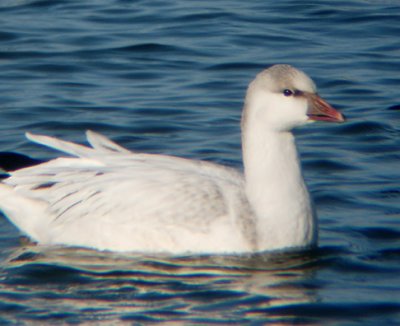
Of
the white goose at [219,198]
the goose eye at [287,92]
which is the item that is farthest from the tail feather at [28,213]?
the goose eye at [287,92]

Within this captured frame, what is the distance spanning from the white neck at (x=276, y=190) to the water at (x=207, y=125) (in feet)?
0.55

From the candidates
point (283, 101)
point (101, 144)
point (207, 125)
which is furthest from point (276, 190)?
point (207, 125)

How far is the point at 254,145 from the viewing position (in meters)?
8.12

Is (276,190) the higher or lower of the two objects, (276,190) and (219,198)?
the higher

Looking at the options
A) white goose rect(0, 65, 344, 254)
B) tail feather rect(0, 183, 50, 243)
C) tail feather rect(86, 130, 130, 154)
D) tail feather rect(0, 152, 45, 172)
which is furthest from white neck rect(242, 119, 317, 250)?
tail feather rect(0, 152, 45, 172)

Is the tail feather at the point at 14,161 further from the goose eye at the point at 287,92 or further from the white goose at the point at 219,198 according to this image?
the goose eye at the point at 287,92

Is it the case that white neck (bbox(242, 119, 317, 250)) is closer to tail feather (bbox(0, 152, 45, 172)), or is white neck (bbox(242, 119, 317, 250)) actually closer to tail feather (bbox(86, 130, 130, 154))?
tail feather (bbox(86, 130, 130, 154))

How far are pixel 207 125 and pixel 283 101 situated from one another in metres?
3.45

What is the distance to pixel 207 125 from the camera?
11.4 m

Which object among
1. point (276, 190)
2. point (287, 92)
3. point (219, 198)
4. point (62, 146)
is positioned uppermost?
point (287, 92)

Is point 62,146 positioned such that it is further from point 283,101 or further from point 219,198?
point 283,101

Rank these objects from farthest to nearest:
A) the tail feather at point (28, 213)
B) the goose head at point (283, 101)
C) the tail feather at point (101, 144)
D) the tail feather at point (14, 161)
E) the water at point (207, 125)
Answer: the tail feather at point (14, 161) → the tail feather at point (101, 144) → the tail feather at point (28, 213) → the goose head at point (283, 101) → the water at point (207, 125)

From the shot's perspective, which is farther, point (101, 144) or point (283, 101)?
point (101, 144)

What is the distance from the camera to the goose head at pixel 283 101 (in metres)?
7.96
